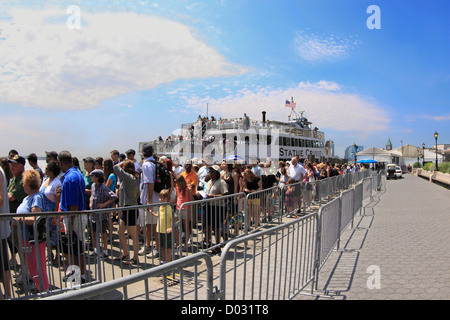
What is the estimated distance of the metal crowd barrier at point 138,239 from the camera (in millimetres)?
3955

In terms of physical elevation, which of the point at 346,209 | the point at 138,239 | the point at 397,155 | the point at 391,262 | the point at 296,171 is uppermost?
the point at 397,155

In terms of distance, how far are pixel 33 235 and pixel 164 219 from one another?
1.80 m

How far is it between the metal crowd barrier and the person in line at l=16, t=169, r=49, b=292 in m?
0.01

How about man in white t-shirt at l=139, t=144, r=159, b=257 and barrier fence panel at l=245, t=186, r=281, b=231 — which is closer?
A: man in white t-shirt at l=139, t=144, r=159, b=257

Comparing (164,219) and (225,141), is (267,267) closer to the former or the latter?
(164,219)

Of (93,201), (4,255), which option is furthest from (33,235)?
(93,201)

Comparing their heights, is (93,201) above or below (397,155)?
below

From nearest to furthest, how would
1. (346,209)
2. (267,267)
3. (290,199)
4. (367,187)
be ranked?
(267,267)
(346,209)
(290,199)
(367,187)

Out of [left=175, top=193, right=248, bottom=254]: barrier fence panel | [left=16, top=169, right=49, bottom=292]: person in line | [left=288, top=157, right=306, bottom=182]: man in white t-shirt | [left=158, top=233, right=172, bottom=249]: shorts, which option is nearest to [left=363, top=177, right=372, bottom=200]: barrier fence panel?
[left=288, top=157, right=306, bottom=182]: man in white t-shirt

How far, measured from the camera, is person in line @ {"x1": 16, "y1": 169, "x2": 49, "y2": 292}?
3.97 metres

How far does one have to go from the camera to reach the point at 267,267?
3.44 metres

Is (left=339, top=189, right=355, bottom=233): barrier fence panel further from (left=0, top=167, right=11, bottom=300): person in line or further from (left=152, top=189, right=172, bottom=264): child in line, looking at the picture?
(left=0, top=167, right=11, bottom=300): person in line

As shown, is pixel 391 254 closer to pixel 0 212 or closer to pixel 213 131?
pixel 0 212

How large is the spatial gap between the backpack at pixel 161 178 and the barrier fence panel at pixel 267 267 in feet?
7.86
